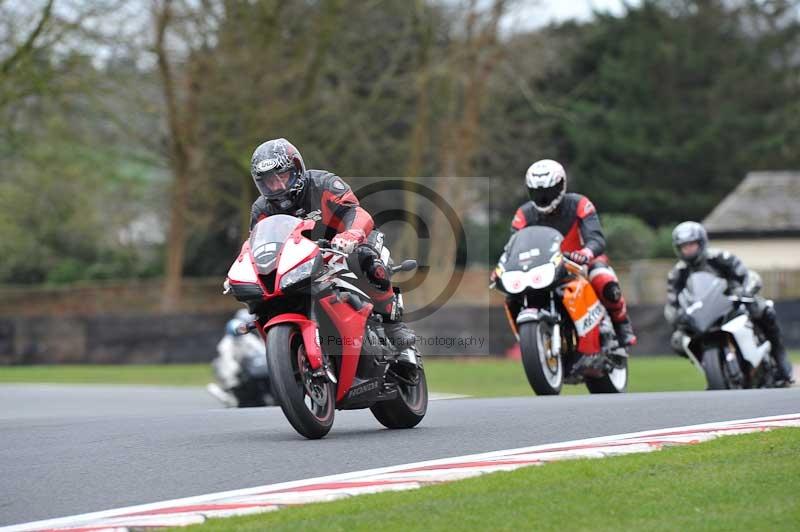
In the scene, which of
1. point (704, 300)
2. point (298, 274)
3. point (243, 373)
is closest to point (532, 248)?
point (704, 300)

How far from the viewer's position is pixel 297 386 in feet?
24.7

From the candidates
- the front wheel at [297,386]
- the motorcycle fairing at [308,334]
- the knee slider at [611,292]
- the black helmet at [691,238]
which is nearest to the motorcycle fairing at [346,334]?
the front wheel at [297,386]

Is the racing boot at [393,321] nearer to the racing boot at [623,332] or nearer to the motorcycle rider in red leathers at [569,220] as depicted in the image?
the motorcycle rider in red leathers at [569,220]

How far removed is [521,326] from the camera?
11547mm

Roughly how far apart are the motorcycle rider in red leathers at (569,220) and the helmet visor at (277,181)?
15.0 feet

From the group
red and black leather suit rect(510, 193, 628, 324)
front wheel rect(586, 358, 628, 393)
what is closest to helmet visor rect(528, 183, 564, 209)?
red and black leather suit rect(510, 193, 628, 324)

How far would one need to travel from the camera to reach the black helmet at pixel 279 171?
816 cm

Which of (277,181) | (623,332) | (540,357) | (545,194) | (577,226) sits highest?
(545,194)

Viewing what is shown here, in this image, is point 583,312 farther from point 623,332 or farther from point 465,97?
point 465,97

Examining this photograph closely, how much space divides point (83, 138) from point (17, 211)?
599 cm

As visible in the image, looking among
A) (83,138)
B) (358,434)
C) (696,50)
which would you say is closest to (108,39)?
(83,138)

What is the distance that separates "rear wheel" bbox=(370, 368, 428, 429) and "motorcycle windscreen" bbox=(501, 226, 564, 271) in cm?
300

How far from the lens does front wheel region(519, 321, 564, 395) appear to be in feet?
37.6

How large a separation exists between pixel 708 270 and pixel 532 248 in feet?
9.05
